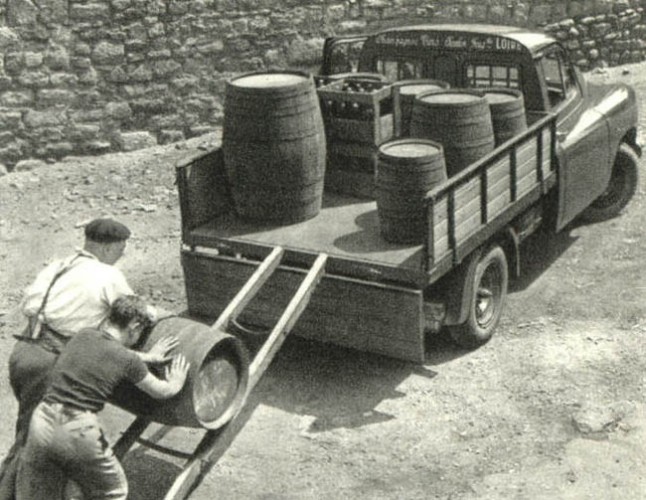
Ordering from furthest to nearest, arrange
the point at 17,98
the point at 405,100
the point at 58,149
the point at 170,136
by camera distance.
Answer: the point at 170,136
the point at 58,149
the point at 17,98
the point at 405,100

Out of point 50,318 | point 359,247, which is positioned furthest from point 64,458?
point 359,247

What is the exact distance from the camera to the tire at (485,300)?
709 cm

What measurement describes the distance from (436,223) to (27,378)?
251 cm

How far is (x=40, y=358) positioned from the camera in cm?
536

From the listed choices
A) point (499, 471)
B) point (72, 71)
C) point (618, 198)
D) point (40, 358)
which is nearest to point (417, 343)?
point (499, 471)

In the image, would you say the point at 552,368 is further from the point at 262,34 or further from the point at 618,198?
the point at 262,34

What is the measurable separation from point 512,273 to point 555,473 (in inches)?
92.9

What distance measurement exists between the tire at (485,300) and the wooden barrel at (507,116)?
2.75 feet

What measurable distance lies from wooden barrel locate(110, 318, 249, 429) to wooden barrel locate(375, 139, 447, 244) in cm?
144

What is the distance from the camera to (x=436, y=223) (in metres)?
6.46

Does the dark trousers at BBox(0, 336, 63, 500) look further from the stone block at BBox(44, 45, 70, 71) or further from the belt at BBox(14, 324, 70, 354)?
the stone block at BBox(44, 45, 70, 71)

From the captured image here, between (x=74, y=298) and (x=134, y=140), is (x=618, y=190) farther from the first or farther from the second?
(x=74, y=298)

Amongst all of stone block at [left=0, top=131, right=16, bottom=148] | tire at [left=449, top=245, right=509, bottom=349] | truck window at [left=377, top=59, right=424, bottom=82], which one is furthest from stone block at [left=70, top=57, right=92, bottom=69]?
tire at [left=449, top=245, right=509, bottom=349]

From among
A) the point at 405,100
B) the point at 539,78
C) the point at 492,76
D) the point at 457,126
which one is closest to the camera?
the point at 457,126
